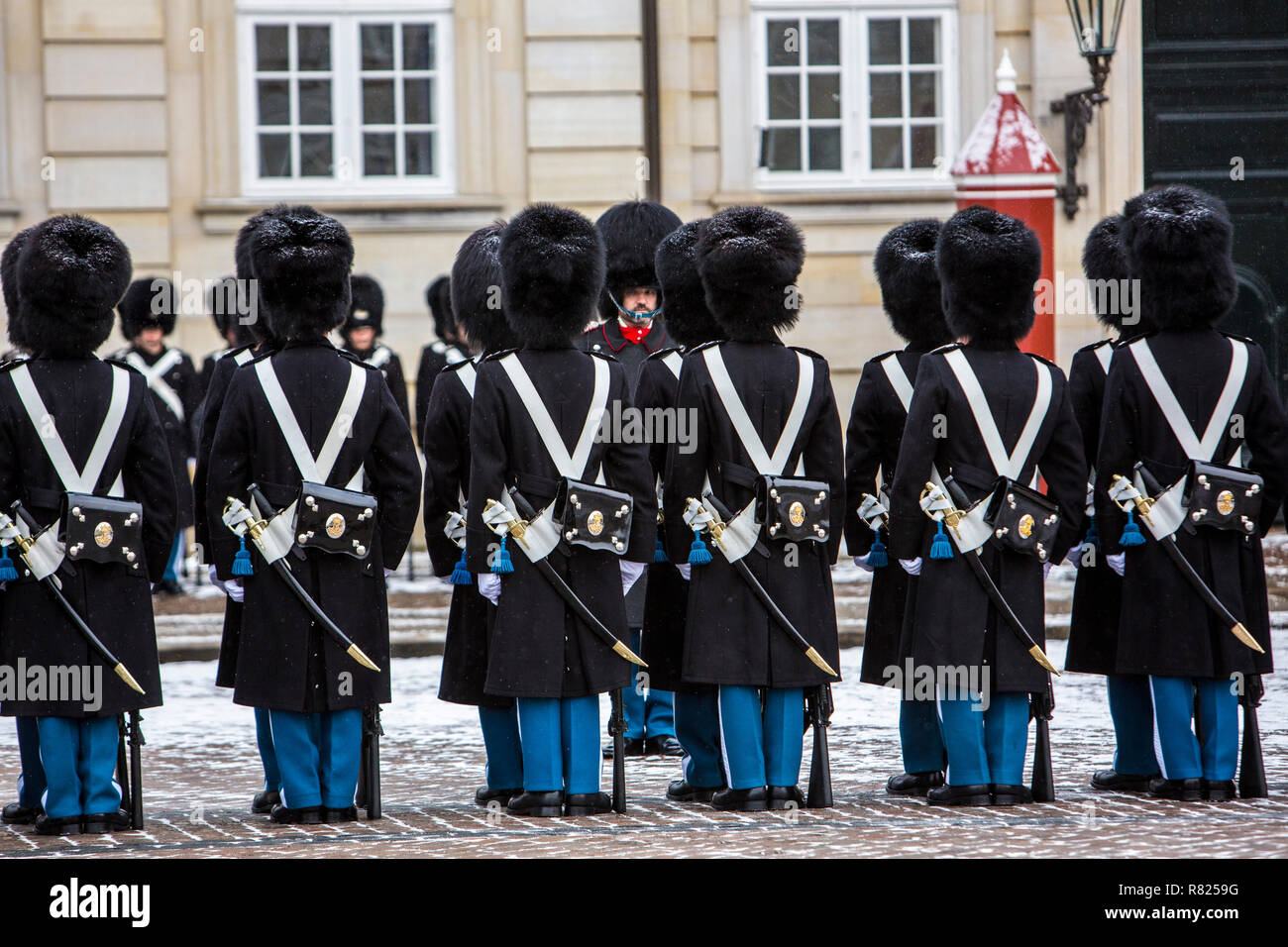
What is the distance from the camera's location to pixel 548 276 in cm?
655

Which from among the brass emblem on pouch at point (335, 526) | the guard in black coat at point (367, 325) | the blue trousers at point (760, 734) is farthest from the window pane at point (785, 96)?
the brass emblem on pouch at point (335, 526)

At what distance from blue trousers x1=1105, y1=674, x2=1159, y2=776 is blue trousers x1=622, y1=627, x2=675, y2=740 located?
1.72m

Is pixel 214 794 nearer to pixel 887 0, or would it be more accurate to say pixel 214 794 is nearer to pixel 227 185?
pixel 227 185

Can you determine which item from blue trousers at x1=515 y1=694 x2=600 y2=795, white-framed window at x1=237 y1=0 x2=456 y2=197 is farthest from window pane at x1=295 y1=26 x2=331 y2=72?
blue trousers at x1=515 y1=694 x2=600 y2=795

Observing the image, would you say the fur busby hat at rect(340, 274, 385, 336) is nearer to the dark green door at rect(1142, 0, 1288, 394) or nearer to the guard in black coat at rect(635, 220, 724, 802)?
the guard in black coat at rect(635, 220, 724, 802)

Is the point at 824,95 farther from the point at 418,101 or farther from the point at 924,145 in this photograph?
the point at 418,101

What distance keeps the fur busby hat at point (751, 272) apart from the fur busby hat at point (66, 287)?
179cm

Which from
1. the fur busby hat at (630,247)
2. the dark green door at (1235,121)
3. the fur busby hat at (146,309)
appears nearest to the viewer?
the fur busby hat at (630,247)

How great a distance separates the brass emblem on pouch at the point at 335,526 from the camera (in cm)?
632

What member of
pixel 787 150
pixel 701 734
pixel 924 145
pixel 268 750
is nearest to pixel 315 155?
pixel 787 150

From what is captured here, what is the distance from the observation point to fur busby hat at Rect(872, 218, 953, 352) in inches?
289

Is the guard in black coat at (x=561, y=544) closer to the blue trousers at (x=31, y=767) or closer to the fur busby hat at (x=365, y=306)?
the blue trousers at (x=31, y=767)

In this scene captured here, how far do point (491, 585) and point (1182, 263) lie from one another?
2.36 metres

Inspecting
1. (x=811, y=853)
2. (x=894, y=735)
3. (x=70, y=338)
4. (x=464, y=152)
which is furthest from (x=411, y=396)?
(x=811, y=853)
